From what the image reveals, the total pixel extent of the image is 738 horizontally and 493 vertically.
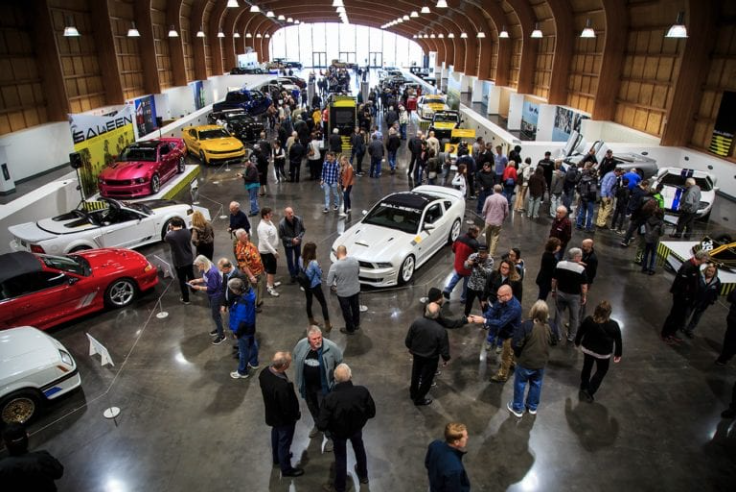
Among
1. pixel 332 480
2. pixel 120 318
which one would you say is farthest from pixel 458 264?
pixel 120 318

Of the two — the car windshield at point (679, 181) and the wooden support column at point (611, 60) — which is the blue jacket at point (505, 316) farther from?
the wooden support column at point (611, 60)

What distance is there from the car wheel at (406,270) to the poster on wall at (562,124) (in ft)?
57.8

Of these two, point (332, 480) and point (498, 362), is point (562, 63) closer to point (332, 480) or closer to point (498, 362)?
point (498, 362)

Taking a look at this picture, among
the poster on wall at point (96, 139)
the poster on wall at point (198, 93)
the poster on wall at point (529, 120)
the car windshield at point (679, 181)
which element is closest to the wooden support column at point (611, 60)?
the poster on wall at point (529, 120)

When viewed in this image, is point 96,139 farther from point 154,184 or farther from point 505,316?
point 505,316

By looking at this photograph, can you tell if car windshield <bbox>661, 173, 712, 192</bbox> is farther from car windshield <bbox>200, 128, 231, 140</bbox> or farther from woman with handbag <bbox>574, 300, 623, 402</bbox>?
car windshield <bbox>200, 128, 231, 140</bbox>

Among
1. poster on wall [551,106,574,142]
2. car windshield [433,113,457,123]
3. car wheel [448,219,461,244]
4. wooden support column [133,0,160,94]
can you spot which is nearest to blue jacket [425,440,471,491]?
car wheel [448,219,461,244]

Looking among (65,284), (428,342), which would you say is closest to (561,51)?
(428,342)

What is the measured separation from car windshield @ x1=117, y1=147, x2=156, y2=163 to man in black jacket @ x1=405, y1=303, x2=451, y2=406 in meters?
11.8

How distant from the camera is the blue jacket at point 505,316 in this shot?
5.82 metres

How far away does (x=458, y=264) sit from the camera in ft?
25.5

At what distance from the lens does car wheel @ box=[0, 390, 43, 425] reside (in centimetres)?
539

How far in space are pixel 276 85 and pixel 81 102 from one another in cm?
1543

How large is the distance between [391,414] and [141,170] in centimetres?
1121
